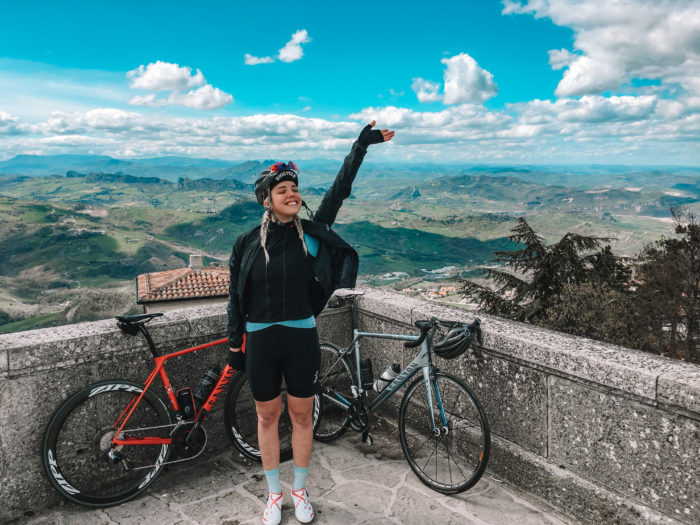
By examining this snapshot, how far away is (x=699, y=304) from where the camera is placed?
22469 millimetres

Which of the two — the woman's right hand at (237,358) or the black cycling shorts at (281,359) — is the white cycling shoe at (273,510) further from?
the woman's right hand at (237,358)

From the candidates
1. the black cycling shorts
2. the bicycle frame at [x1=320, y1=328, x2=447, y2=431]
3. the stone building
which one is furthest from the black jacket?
the stone building

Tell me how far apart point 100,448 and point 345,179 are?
241 centimetres

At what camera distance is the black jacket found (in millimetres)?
2785

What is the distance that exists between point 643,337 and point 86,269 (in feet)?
541

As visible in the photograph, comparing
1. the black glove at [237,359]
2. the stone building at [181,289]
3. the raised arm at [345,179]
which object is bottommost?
the stone building at [181,289]

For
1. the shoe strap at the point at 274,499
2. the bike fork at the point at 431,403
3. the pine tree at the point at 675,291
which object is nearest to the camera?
the shoe strap at the point at 274,499

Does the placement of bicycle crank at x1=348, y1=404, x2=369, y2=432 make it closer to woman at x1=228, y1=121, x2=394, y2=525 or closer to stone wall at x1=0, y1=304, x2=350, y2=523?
woman at x1=228, y1=121, x2=394, y2=525

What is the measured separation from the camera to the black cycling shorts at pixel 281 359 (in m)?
2.70

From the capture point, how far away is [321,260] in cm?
283

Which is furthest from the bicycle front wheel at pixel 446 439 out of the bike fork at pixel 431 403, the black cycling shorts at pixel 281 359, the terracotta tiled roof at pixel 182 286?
the terracotta tiled roof at pixel 182 286

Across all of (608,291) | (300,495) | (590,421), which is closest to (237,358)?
(300,495)

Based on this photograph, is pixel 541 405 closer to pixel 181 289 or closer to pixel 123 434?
pixel 123 434

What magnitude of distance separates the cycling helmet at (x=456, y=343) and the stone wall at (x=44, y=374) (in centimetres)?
194
